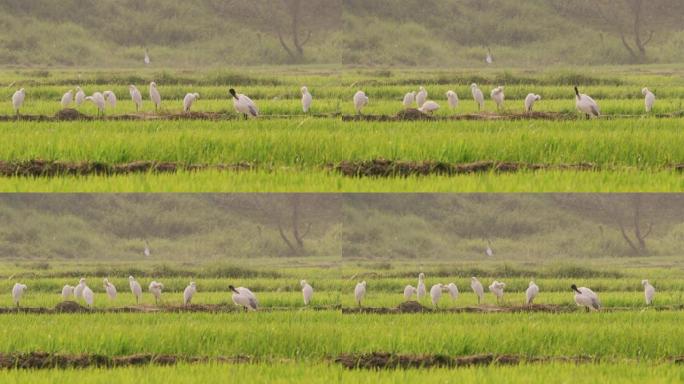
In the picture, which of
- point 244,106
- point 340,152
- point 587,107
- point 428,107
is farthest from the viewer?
point 428,107

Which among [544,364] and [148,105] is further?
[148,105]

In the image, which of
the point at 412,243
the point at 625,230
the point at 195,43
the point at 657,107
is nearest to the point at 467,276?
the point at 412,243

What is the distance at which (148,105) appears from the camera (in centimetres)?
2758

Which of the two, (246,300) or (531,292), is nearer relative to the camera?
(246,300)

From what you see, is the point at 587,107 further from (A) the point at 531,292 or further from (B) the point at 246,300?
(B) the point at 246,300

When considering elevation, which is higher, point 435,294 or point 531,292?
point 435,294

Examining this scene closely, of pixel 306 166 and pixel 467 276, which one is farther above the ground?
pixel 306 166

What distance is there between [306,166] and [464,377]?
3899 mm

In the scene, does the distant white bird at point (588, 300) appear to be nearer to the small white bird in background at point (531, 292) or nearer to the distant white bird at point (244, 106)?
the small white bird in background at point (531, 292)

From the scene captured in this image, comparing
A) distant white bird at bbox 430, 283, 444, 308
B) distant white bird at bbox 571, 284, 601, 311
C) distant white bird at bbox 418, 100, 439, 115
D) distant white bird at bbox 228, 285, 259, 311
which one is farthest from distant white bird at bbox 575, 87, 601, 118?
distant white bird at bbox 228, 285, 259, 311

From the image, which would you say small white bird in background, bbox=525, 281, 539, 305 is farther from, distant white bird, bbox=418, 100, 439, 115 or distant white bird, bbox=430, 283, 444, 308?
distant white bird, bbox=418, 100, 439, 115

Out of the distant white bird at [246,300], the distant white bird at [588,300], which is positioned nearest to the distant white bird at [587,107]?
the distant white bird at [588,300]

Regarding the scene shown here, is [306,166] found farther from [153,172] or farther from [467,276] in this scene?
[467,276]

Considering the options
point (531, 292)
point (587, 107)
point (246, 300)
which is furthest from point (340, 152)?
point (531, 292)
